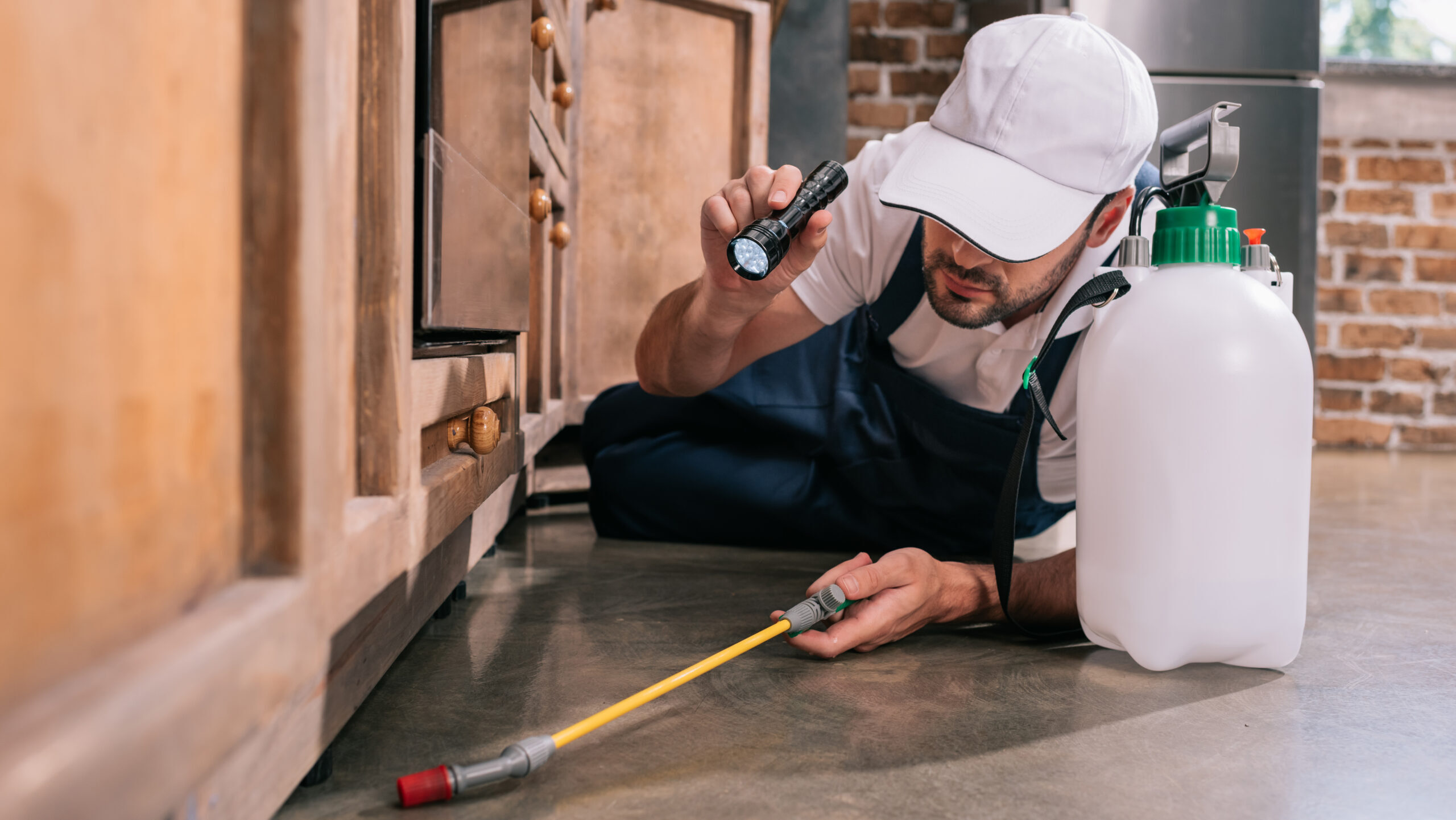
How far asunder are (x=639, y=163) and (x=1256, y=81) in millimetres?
1477

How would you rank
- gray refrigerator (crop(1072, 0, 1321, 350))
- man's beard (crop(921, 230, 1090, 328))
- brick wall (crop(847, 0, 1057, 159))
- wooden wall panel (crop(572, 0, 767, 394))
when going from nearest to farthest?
man's beard (crop(921, 230, 1090, 328)) < wooden wall panel (crop(572, 0, 767, 394)) < gray refrigerator (crop(1072, 0, 1321, 350)) < brick wall (crop(847, 0, 1057, 159))

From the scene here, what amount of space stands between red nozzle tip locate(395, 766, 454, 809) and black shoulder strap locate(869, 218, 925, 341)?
29.3 inches

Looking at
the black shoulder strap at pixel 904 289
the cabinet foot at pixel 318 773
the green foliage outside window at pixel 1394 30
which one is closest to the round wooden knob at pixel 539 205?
the black shoulder strap at pixel 904 289

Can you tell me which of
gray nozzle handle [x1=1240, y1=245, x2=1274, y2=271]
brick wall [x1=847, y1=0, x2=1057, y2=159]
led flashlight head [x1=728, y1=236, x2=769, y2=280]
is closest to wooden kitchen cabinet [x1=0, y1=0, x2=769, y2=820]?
led flashlight head [x1=728, y1=236, x2=769, y2=280]

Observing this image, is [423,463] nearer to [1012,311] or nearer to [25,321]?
[25,321]

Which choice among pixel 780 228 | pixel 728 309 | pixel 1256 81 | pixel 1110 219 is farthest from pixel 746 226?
pixel 1256 81

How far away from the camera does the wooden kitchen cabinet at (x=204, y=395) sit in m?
0.26

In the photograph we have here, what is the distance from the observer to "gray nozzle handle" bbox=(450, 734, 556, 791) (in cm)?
53

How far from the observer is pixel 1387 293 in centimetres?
301

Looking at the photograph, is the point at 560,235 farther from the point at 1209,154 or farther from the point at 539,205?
the point at 1209,154

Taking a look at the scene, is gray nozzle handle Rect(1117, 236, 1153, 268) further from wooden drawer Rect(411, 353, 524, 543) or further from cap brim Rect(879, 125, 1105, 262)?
wooden drawer Rect(411, 353, 524, 543)

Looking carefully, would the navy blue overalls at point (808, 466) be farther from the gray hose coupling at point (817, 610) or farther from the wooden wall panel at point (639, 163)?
the gray hose coupling at point (817, 610)

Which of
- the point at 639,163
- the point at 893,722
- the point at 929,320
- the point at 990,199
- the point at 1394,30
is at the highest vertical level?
the point at 1394,30

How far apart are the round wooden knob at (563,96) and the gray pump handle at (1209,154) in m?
0.89
